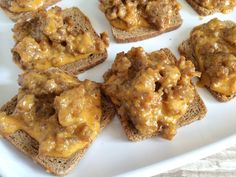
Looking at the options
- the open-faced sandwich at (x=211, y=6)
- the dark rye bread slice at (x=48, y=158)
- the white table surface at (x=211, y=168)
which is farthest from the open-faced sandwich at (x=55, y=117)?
the open-faced sandwich at (x=211, y=6)

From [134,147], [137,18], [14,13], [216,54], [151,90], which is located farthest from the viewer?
[14,13]

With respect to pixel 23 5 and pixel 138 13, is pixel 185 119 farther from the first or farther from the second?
pixel 23 5

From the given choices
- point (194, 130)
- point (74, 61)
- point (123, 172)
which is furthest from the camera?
point (74, 61)

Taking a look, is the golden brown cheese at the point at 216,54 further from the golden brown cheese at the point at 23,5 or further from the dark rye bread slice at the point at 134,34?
the golden brown cheese at the point at 23,5

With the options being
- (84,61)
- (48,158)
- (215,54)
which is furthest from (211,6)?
(48,158)

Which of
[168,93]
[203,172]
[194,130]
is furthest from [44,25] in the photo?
[203,172]

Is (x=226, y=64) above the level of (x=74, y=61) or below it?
below

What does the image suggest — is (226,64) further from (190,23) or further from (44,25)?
(44,25)
